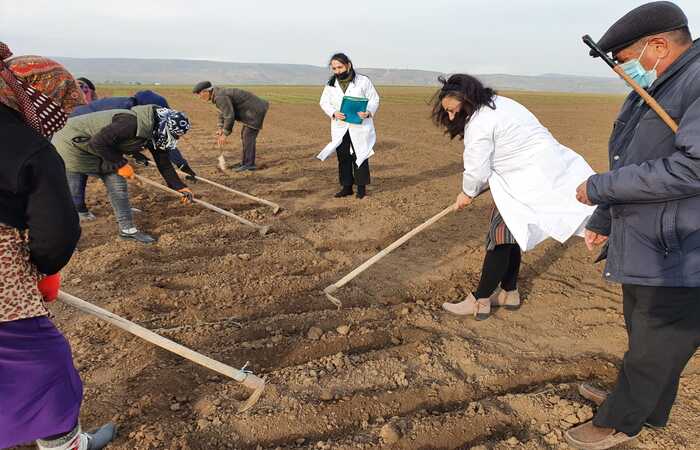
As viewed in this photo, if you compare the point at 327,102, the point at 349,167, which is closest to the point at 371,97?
the point at 327,102

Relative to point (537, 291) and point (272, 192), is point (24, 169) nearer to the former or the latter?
point (537, 291)

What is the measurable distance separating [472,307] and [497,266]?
0.44m

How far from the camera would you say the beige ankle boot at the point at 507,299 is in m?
3.54

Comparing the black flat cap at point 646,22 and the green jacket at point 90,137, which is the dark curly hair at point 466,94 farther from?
the green jacket at point 90,137

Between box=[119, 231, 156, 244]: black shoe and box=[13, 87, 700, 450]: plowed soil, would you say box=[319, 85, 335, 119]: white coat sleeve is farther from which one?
box=[119, 231, 156, 244]: black shoe

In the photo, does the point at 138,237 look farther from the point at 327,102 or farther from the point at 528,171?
the point at 528,171

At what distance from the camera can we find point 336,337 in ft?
10.1

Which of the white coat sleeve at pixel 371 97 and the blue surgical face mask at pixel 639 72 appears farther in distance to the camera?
the white coat sleeve at pixel 371 97

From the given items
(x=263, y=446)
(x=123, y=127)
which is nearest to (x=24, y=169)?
(x=263, y=446)

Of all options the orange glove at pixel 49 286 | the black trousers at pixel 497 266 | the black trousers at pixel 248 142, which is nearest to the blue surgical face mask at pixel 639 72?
the black trousers at pixel 497 266

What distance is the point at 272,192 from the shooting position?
262 inches

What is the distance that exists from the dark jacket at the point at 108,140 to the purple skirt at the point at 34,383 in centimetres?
276

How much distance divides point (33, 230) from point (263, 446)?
151cm

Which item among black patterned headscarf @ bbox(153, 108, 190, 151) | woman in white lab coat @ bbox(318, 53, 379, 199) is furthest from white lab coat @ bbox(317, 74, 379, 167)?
black patterned headscarf @ bbox(153, 108, 190, 151)
